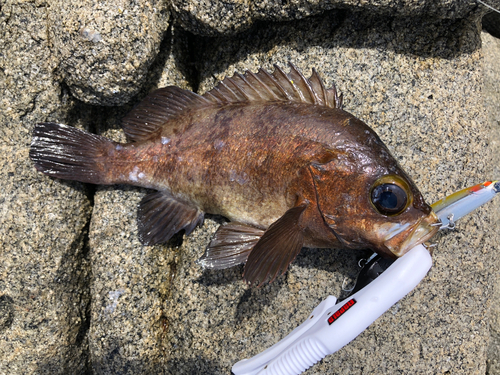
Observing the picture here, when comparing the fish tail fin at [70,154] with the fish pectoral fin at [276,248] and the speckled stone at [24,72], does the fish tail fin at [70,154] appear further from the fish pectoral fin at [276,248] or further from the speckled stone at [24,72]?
the fish pectoral fin at [276,248]

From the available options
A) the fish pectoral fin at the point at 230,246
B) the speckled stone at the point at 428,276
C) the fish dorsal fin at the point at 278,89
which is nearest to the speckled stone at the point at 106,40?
the fish dorsal fin at the point at 278,89

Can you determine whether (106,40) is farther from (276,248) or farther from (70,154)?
(276,248)

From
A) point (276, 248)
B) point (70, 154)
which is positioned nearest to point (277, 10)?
point (276, 248)

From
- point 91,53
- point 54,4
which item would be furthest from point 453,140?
point 54,4

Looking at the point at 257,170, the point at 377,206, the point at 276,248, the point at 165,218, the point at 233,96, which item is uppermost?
the point at 233,96

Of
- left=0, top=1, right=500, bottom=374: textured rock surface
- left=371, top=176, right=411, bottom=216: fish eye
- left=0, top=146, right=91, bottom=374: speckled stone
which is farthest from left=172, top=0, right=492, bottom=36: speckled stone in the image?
left=0, top=146, right=91, bottom=374: speckled stone

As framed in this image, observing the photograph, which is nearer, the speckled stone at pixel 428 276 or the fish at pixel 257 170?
the fish at pixel 257 170

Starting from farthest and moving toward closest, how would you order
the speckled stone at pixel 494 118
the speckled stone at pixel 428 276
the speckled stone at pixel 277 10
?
the speckled stone at pixel 494 118
the speckled stone at pixel 428 276
the speckled stone at pixel 277 10
